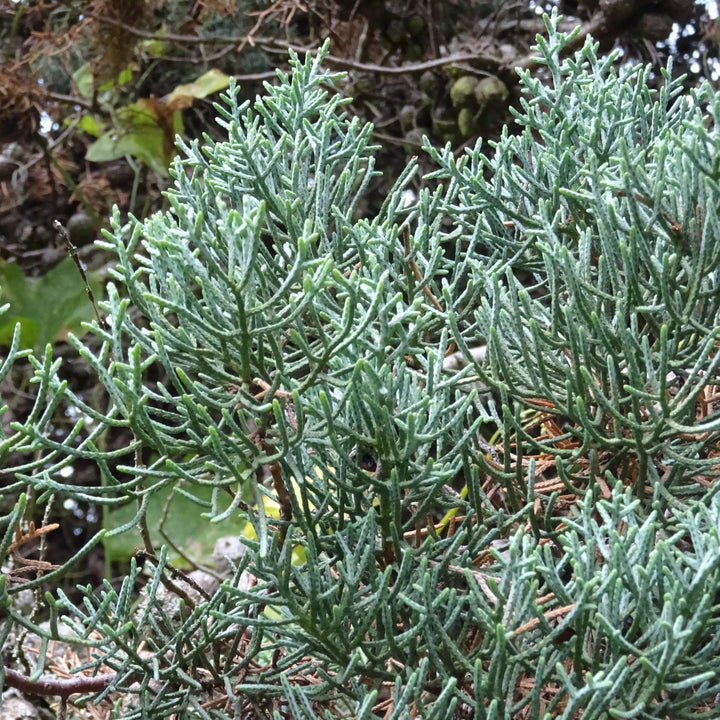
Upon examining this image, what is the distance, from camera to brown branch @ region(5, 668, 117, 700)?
450 millimetres

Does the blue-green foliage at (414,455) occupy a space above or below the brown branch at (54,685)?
above

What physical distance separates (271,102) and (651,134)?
0.28 meters

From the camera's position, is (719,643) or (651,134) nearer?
(719,643)

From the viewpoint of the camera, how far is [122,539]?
1.44 meters

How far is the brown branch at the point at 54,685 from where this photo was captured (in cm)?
45

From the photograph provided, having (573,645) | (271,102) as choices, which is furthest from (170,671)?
(271,102)

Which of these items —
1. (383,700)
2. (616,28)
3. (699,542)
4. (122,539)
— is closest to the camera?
(699,542)

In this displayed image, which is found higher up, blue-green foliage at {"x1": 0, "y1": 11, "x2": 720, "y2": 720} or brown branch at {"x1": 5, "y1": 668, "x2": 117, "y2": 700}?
blue-green foliage at {"x1": 0, "y1": 11, "x2": 720, "y2": 720}

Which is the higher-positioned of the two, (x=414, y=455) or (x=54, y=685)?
(x=414, y=455)

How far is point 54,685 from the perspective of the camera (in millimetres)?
474

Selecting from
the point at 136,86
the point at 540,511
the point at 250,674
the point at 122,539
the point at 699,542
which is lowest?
the point at 122,539

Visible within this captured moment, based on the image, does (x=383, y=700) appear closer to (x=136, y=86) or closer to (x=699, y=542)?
(x=699, y=542)

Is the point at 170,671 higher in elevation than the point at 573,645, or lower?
lower

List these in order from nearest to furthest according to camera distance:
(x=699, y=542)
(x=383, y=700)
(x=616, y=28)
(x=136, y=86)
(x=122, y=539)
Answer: (x=699, y=542)
(x=383, y=700)
(x=616, y=28)
(x=122, y=539)
(x=136, y=86)
